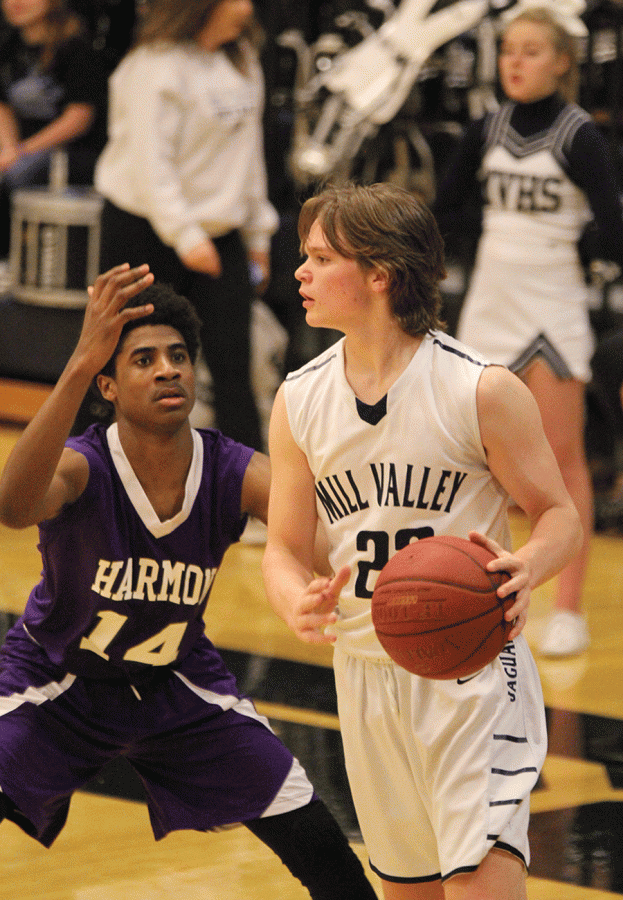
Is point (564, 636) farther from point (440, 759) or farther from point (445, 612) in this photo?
point (445, 612)

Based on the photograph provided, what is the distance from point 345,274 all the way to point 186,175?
3068 millimetres

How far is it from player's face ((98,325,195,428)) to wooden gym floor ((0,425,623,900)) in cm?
101

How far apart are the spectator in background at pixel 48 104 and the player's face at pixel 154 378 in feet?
16.1

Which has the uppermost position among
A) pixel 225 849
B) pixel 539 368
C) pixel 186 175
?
pixel 186 175

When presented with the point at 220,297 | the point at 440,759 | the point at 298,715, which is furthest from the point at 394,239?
the point at 220,297

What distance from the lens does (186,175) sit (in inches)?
207

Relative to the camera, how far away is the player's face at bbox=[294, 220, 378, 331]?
2307 millimetres

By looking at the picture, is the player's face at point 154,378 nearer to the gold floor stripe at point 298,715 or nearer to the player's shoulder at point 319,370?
the player's shoulder at point 319,370

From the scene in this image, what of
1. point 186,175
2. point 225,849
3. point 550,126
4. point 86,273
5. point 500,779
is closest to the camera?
point 500,779

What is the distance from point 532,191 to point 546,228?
0.13 m

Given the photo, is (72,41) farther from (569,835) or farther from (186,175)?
(569,835)

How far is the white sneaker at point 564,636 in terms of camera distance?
177 inches

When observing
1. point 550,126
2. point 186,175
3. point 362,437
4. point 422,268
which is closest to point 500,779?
point 362,437

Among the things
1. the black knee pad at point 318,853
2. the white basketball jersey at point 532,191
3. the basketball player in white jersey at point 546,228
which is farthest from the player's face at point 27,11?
the black knee pad at point 318,853
